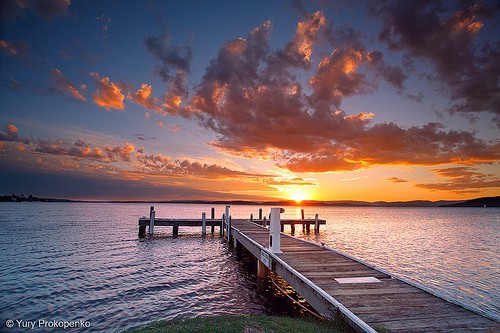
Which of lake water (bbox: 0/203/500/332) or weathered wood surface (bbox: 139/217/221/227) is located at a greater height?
weathered wood surface (bbox: 139/217/221/227)

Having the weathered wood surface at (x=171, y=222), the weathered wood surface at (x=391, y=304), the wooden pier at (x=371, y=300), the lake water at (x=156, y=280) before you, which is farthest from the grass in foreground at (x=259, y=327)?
the weathered wood surface at (x=171, y=222)

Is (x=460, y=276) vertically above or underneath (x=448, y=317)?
underneath

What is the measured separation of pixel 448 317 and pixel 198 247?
19050 mm

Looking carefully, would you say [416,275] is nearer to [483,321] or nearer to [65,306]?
[483,321]

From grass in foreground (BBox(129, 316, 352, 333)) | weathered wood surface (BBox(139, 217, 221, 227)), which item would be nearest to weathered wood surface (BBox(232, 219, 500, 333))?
grass in foreground (BBox(129, 316, 352, 333))

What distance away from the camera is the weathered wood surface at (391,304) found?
5469mm

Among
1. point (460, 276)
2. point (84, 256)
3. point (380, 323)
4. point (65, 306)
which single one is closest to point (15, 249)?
point (84, 256)

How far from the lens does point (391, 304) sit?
654 centimetres

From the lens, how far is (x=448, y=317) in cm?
585

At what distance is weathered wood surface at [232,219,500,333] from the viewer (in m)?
5.47

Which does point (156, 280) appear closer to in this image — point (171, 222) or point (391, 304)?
point (391, 304)

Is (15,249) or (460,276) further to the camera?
(15,249)

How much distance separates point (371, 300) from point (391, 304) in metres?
0.42

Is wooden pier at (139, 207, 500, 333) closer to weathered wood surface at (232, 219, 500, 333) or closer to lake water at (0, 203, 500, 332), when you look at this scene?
weathered wood surface at (232, 219, 500, 333)
